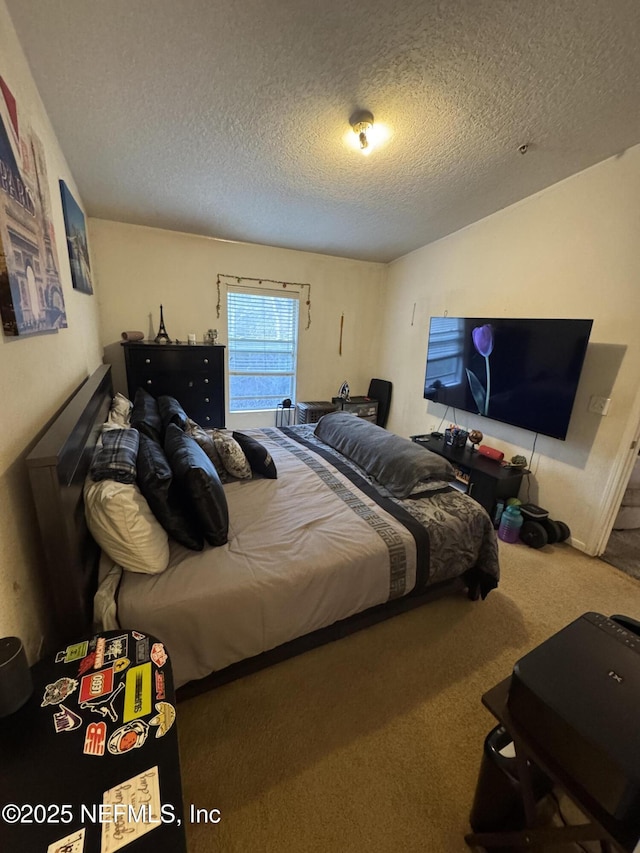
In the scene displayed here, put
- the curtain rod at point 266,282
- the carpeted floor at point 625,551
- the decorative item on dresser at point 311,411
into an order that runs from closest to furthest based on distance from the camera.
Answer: the carpeted floor at point 625,551, the curtain rod at point 266,282, the decorative item on dresser at point 311,411

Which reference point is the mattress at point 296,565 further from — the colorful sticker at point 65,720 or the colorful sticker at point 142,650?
the colorful sticker at point 65,720

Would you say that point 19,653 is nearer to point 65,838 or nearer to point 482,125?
point 65,838

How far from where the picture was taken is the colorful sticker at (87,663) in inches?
34.1

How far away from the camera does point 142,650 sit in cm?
93

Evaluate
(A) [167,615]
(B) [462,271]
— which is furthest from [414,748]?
(B) [462,271]

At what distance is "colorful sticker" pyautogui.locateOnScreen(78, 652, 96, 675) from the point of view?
87cm

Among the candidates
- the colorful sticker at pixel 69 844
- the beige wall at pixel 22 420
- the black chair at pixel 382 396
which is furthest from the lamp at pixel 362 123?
the black chair at pixel 382 396

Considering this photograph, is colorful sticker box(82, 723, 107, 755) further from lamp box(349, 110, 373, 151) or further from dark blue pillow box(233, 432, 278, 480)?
lamp box(349, 110, 373, 151)

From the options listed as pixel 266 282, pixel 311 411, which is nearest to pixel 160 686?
pixel 311 411

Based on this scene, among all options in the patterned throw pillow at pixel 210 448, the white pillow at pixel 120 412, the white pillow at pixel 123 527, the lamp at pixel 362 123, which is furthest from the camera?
the white pillow at pixel 120 412

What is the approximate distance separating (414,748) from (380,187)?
10.9 feet

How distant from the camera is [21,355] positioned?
1.08 meters

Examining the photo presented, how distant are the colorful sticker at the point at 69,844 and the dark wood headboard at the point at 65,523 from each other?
65 cm

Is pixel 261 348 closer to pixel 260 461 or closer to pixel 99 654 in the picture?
pixel 260 461
